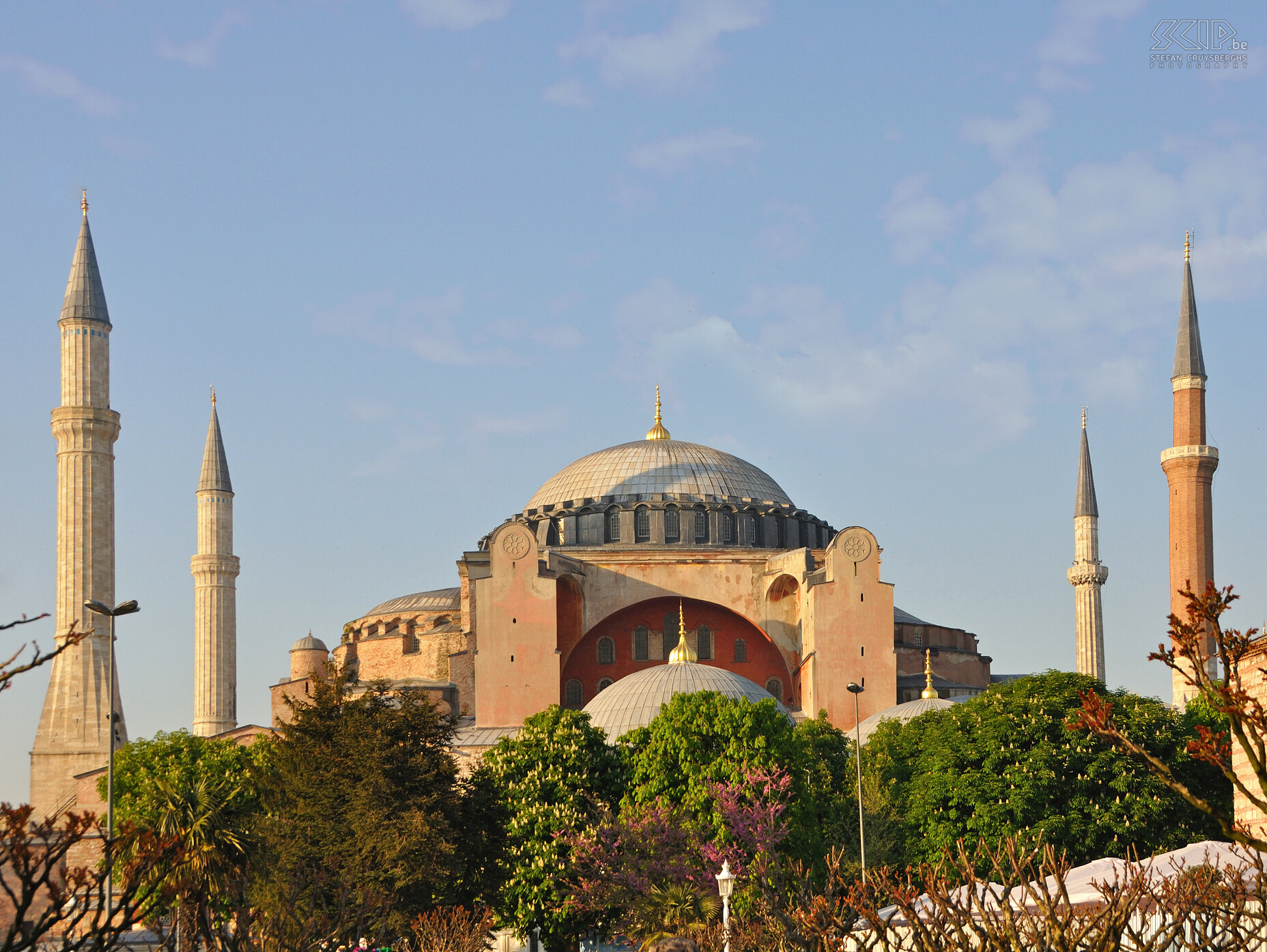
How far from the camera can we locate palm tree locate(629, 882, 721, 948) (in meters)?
24.1

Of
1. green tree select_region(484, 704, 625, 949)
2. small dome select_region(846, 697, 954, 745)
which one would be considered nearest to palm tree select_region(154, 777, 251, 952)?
green tree select_region(484, 704, 625, 949)

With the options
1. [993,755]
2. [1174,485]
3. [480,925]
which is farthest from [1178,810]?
[1174,485]

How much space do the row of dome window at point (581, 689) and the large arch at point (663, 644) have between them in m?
0.08

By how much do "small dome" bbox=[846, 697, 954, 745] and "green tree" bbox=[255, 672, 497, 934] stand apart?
14.9 metres

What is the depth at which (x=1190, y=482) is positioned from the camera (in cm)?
4169

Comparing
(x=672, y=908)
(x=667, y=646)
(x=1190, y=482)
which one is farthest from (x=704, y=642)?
(x=672, y=908)

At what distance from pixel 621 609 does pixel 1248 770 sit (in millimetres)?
24919

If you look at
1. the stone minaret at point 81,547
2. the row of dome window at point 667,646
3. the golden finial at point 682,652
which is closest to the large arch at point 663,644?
the row of dome window at point 667,646

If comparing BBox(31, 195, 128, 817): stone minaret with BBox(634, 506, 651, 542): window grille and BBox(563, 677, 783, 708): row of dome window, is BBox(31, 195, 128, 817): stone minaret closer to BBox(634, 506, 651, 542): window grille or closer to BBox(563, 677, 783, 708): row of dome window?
BBox(563, 677, 783, 708): row of dome window

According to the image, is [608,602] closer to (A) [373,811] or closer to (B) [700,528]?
(B) [700,528]

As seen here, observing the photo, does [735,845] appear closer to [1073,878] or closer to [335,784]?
[335,784]

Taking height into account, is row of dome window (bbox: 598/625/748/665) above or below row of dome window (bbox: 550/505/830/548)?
below

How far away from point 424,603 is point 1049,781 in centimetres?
2996

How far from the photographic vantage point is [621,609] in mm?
43844
